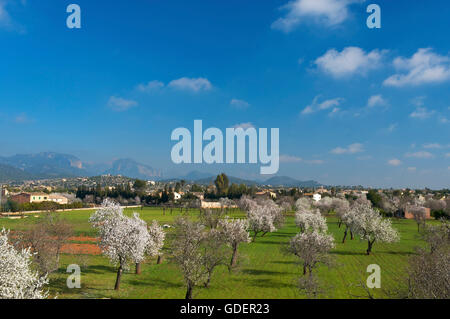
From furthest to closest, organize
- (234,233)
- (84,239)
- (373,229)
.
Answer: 1. (84,239)
2. (373,229)
3. (234,233)

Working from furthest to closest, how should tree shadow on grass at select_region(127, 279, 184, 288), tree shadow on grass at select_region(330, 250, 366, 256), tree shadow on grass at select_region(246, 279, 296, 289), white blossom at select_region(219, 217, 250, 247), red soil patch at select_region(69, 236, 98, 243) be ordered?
red soil patch at select_region(69, 236, 98, 243) → tree shadow on grass at select_region(330, 250, 366, 256) → white blossom at select_region(219, 217, 250, 247) → tree shadow on grass at select_region(246, 279, 296, 289) → tree shadow on grass at select_region(127, 279, 184, 288)

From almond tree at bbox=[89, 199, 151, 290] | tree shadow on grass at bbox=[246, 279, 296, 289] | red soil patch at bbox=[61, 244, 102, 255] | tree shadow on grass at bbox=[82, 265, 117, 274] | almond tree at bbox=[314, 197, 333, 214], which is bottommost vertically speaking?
almond tree at bbox=[314, 197, 333, 214]

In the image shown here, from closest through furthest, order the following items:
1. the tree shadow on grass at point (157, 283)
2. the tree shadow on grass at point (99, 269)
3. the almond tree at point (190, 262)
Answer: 1. the almond tree at point (190, 262)
2. the tree shadow on grass at point (157, 283)
3. the tree shadow on grass at point (99, 269)

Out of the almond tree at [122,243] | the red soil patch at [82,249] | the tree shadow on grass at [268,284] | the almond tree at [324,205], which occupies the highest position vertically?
the almond tree at [122,243]

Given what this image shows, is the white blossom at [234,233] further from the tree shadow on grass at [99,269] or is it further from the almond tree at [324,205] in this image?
the almond tree at [324,205]

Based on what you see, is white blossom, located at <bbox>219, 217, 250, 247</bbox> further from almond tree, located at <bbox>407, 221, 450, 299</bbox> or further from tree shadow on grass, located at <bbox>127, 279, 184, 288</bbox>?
almond tree, located at <bbox>407, 221, 450, 299</bbox>

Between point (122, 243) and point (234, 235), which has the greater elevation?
point (122, 243)

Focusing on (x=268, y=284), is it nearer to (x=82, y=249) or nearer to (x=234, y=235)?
(x=234, y=235)

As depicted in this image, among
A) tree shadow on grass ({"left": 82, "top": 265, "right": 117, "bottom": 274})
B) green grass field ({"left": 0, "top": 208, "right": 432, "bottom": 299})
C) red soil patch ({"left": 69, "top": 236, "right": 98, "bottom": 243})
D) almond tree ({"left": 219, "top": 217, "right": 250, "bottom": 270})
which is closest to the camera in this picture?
green grass field ({"left": 0, "top": 208, "right": 432, "bottom": 299})

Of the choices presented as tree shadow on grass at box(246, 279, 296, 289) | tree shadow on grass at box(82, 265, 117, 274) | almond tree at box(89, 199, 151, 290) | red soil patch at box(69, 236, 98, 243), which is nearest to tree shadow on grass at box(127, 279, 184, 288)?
almond tree at box(89, 199, 151, 290)

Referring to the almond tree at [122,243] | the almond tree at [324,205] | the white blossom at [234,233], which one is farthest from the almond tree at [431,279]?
the almond tree at [324,205]

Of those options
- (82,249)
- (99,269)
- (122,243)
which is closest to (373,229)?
(122,243)

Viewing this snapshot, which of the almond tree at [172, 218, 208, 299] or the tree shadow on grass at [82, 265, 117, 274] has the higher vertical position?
the almond tree at [172, 218, 208, 299]

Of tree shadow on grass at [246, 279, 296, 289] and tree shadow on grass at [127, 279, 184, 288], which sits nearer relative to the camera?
tree shadow on grass at [127, 279, 184, 288]
